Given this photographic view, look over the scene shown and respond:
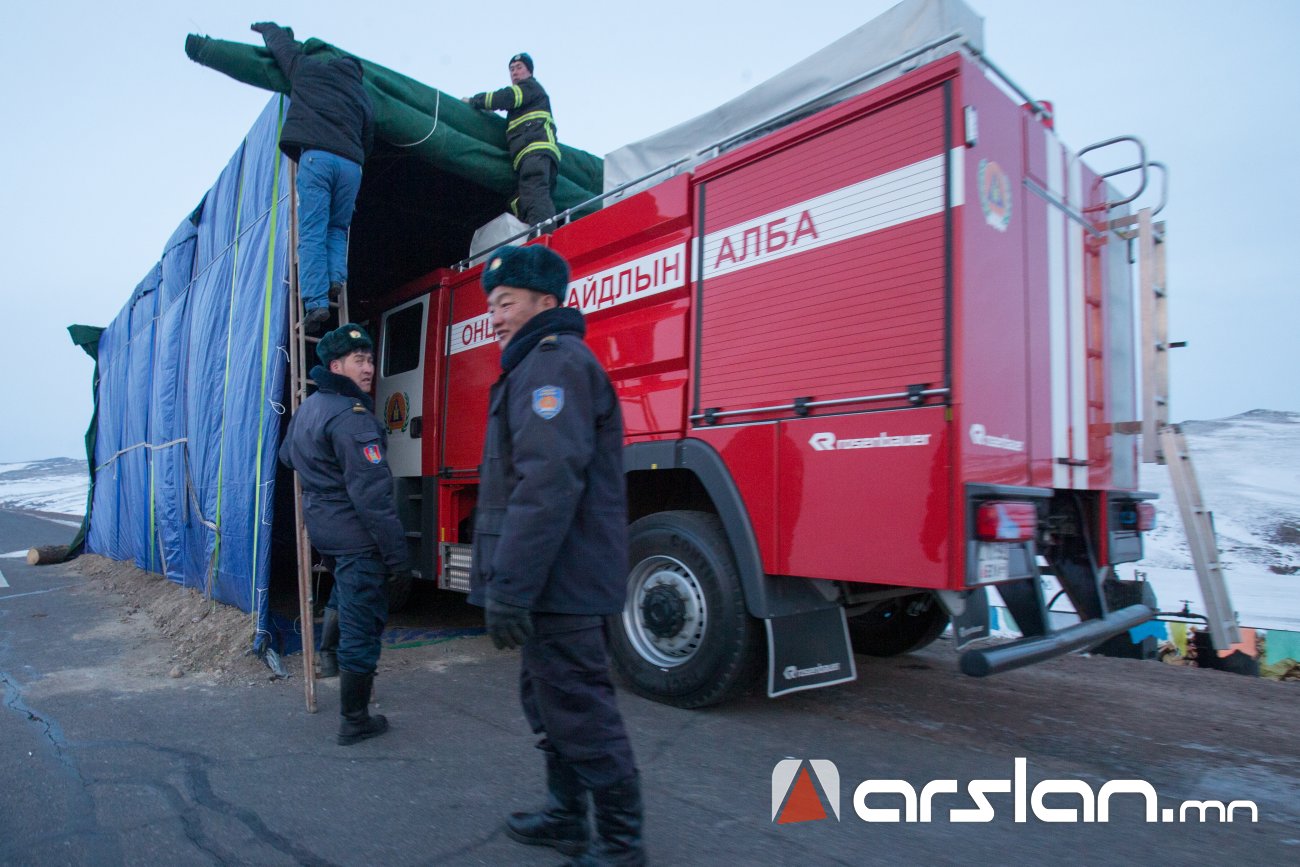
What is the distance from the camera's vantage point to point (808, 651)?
Answer: 140 inches

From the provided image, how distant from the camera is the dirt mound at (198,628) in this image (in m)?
4.61

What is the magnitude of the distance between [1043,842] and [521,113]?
589 cm

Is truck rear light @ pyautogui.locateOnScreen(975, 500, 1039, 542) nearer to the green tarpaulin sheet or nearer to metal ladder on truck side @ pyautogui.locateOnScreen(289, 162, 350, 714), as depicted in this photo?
metal ladder on truck side @ pyautogui.locateOnScreen(289, 162, 350, 714)

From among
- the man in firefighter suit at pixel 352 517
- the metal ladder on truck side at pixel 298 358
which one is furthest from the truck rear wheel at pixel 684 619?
the metal ladder on truck side at pixel 298 358

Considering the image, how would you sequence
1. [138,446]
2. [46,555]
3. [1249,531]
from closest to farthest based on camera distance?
[1249,531] < [138,446] < [46,555]

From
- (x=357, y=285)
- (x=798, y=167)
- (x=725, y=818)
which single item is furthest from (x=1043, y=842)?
(x=357, y=285)

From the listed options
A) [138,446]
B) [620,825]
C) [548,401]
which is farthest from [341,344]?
[138,446]

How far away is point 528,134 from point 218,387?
3.16 metres

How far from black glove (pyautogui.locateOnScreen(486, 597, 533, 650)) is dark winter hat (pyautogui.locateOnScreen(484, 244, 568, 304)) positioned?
3.15ft

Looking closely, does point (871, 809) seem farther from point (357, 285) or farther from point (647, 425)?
point (357, 285)

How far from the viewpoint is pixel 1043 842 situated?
8.05 ft

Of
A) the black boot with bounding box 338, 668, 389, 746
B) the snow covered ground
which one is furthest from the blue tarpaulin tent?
the snow covered ground

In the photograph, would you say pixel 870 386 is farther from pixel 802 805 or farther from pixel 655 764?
pixel 655 764

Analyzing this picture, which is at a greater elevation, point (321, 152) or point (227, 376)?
point (321, 152)
